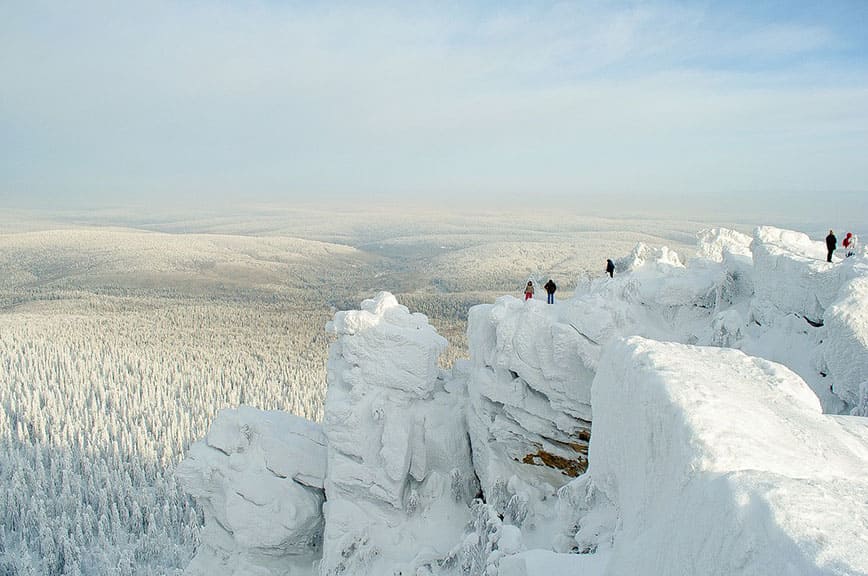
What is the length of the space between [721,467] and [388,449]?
42.5 ft

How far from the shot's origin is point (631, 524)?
7855 mm

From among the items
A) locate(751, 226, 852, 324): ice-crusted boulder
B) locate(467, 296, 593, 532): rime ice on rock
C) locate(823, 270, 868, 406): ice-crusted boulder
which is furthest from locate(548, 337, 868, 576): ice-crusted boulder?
locate(751, 226, 852, 324): ice-crusted boulder

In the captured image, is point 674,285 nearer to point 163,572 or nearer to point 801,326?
point 801,326

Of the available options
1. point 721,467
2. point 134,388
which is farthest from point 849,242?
point 134,388

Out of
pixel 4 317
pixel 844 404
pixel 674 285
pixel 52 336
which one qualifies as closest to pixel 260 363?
pixel 52 336

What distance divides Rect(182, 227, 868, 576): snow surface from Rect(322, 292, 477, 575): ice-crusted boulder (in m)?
0.06

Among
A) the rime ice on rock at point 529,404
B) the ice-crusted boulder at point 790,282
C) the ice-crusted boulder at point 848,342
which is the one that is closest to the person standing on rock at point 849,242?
the ice-crusted boulder at point 790,282

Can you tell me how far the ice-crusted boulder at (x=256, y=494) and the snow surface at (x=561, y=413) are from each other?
0.07 m

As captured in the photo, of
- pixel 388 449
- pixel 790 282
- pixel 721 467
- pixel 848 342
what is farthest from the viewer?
pixel 388 449

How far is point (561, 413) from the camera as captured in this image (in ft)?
55.7

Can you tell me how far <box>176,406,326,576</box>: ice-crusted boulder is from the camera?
18.6 meters

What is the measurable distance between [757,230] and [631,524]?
15.0 meters

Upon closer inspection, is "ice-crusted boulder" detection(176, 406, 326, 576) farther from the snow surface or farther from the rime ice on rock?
the rime ice on rock

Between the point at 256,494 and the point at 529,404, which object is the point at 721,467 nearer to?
the point at 529,404
